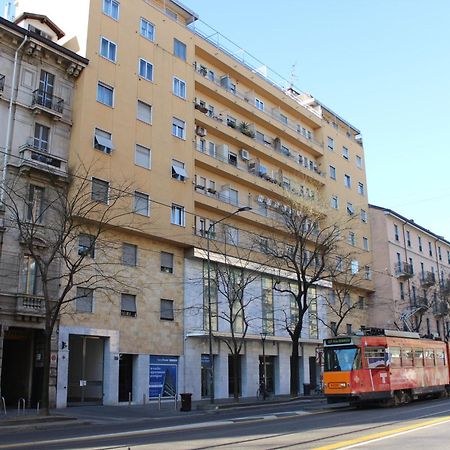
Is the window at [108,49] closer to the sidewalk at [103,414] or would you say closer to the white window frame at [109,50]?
the white window frame at [109,50]

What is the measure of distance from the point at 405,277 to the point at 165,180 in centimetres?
3408

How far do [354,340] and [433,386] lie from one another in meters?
7.87

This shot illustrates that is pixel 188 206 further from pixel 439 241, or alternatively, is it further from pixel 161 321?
pixel 439 241

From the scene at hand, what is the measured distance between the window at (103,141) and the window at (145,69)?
5.58 m

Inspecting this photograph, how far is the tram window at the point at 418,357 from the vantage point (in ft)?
90.6

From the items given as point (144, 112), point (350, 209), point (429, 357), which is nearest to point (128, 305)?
point (144, 112)

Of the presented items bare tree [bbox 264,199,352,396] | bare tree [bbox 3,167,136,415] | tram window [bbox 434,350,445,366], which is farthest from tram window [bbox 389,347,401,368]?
bare tree [bbox 3,167,136,415]

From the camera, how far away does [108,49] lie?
109 ft

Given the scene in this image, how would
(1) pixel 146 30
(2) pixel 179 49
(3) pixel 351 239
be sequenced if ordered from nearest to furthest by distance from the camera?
(1) pixel 146 30 < (2) pixel 179 49 < (3) pixel 351 239

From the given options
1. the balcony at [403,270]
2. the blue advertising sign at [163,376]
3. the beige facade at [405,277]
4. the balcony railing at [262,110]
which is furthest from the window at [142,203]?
the balcony at [403,270]

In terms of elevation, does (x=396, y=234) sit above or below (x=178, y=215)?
above

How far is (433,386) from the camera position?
29.2 metres

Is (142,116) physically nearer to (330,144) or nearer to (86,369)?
(86,369)

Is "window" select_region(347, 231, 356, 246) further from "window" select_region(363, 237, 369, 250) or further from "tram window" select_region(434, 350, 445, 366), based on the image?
"tram window" select_region(434, 350, 445, 366)
